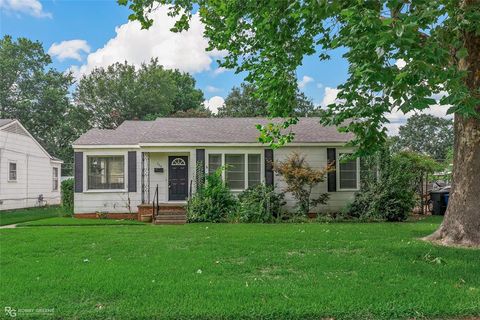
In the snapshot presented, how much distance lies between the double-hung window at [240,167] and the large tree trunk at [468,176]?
24.8 ft

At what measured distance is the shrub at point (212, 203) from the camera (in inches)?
496

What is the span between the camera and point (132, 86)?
33.7 metres

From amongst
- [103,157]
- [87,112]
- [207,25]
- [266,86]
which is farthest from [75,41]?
[87,112]

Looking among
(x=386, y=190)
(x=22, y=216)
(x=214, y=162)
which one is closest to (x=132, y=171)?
(x=214, y=162)

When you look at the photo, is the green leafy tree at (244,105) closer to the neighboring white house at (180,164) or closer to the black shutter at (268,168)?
the neighboring white house at (180,164)

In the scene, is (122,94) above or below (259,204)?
above

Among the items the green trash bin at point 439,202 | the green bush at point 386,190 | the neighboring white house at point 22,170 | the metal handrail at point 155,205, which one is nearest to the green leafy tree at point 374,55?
the green bush at point 386,190

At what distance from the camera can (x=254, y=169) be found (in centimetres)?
1423

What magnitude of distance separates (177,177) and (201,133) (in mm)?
1972

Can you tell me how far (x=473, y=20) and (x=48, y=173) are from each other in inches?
916

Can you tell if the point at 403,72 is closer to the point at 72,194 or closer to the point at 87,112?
the point at 72,194

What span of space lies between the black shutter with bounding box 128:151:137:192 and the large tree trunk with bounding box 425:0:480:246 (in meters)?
10.6

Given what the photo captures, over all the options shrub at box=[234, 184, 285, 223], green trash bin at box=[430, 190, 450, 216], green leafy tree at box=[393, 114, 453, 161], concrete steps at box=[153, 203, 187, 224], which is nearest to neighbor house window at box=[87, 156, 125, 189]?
concrete steps at box=[153, 203, 187, 224]

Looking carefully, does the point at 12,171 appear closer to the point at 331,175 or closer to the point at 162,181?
the point at 162,181
